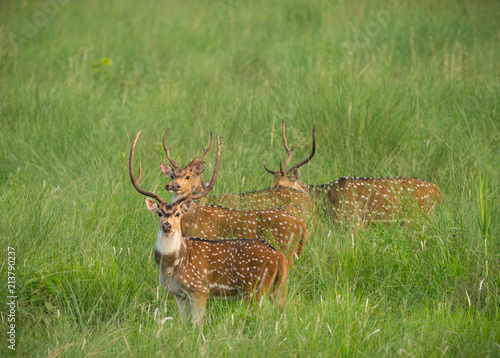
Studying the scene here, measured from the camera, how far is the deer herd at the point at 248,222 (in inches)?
171

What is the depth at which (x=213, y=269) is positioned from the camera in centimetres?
447

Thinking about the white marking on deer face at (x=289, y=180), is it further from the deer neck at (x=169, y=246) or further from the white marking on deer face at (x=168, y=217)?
the deer neck at (x=169, y=246)

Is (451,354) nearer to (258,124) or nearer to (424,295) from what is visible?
(424,295)

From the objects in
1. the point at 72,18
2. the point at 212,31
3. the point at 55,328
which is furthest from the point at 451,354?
the point at 72,18

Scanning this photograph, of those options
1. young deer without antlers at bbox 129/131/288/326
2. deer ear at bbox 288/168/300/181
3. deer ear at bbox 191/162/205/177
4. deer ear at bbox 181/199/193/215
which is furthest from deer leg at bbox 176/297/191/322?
deer ear at bbox 288/168/300/181

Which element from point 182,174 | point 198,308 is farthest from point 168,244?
point 182,174

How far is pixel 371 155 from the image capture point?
7.03m

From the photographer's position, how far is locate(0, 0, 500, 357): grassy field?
3.87 m

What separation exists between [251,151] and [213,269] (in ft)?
9.50

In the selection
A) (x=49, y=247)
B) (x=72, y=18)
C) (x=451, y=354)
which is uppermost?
(x=72, y=18)

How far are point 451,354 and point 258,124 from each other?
15.2 feet

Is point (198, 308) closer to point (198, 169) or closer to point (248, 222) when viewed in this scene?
point (248, 222)

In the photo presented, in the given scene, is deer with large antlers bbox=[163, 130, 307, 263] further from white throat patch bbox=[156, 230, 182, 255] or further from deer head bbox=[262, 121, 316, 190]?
deer head bbox=[262, 121, 316, 190]

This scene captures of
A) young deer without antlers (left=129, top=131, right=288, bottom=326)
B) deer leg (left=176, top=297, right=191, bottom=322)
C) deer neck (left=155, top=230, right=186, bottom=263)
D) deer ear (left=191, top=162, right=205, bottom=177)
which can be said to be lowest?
deer leg (left=176, top=297, right=191, bottom=322)
